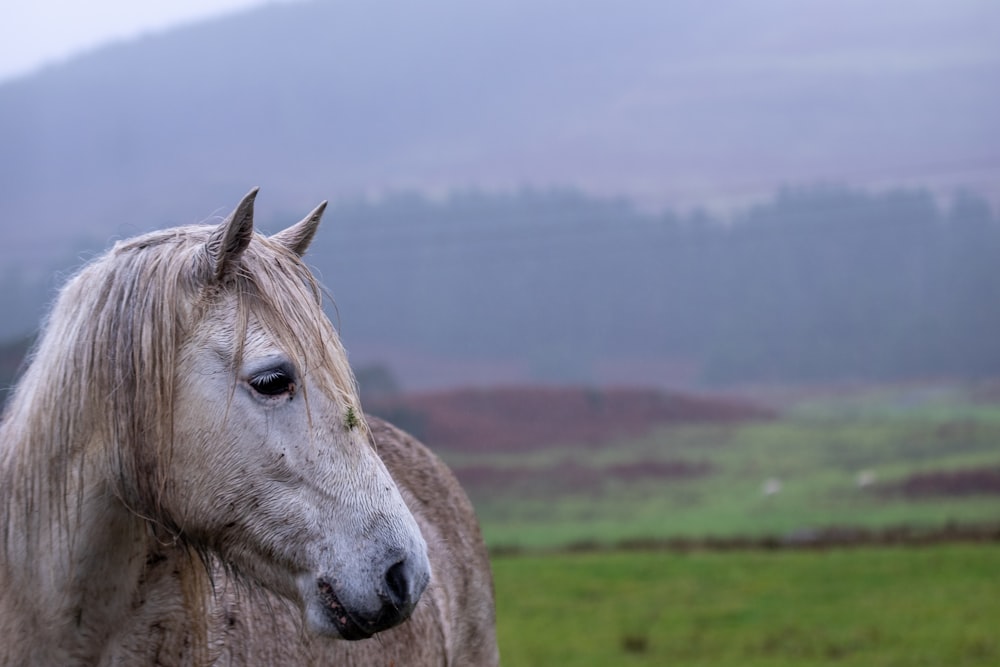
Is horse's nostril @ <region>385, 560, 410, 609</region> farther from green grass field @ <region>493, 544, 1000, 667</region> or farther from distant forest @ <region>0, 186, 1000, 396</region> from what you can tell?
distant forest @ <region>0, 186, 1000, 396</region>

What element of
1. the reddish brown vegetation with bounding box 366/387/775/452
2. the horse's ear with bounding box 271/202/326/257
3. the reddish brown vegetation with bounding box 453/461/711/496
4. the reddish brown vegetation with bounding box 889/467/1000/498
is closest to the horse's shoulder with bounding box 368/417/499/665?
the horse's ear with bounding box 271/202/326/257

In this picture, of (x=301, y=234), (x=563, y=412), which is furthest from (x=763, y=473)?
(x=301, y=234)

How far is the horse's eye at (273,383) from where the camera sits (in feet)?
8.20

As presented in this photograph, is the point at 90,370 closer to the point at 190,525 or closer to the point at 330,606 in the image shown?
the point at 190,525

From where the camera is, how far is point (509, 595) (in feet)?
Answer: 48.1

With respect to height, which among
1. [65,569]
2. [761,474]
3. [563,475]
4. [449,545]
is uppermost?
[65,569]

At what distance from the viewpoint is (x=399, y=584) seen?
2439 millimetres

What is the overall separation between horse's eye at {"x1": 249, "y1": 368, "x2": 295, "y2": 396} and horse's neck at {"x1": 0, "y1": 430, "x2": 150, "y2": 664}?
0.48 metres

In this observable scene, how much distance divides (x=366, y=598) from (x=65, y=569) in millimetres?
777

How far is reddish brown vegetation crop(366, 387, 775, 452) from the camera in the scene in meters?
32.8

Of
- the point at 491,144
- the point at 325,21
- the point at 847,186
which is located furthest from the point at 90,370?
the point at 325,21

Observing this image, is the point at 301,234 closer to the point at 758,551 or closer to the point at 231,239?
the point at 231,239

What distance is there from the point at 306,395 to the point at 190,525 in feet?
1.46

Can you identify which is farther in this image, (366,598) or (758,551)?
(758,551)
